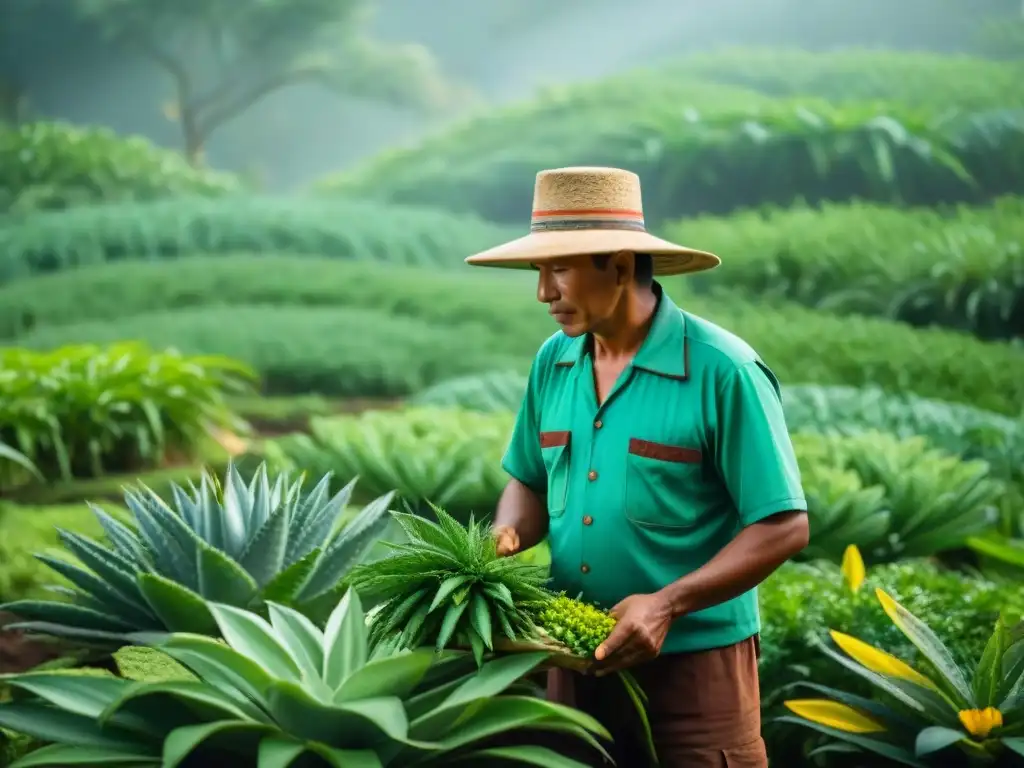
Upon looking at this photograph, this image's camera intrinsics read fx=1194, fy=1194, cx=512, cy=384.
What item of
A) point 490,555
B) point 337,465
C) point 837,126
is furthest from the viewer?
point 837,126

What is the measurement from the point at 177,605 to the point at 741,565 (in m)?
1.49

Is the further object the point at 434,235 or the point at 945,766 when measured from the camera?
the point at 434,235

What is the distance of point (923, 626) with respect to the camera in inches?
114

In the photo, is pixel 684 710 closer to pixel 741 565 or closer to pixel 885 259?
pixel 741 565

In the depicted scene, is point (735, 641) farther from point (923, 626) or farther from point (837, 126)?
point (837, 126)

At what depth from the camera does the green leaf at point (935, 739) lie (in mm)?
2611

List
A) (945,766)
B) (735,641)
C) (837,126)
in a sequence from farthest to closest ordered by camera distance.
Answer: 1. (837,126)
2. (945,766)
3. (735,641)

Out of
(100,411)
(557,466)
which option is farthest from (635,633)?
(100,411)

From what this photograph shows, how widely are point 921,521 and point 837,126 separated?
4.87 metres

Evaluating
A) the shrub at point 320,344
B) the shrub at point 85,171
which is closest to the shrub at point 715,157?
the shrub at point 85,171

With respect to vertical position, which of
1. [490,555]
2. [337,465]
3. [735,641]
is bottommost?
[337,465]

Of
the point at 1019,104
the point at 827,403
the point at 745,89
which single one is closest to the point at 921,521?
the point at 827,403

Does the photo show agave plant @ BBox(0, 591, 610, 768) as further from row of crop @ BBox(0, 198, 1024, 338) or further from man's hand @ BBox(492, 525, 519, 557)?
row of crop @ BBox(0, 198, 1024, 338)

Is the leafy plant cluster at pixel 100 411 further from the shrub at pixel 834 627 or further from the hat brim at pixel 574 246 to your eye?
the hat brim at pixel 574 246
